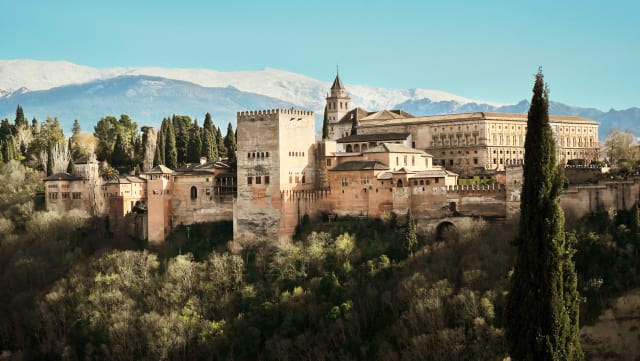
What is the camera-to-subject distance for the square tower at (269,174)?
172ft

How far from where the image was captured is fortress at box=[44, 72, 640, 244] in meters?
49.5

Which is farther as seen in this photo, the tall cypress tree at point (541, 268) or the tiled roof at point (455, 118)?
the tiled roof at point (455, 118)

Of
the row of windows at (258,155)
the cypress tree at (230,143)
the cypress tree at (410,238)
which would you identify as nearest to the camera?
the cypress tree at (410,238)

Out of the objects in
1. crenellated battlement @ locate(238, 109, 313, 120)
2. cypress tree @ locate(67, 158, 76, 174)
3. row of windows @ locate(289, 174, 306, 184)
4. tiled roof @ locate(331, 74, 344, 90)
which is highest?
tiled roof @ locate(331, 74, 344, 90)

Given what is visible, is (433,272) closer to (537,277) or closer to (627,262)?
(627,262)

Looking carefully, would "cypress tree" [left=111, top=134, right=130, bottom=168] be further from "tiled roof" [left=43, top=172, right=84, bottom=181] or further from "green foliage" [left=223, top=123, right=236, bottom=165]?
"tiled roof" [left=43, top=172, right=84, bottom=181]

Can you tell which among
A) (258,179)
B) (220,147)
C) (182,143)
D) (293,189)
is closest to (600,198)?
(293,189)

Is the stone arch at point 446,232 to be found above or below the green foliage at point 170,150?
below

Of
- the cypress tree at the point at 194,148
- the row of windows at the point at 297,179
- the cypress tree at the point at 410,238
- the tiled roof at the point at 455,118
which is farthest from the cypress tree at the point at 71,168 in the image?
the cypress tree at the point at 410,238

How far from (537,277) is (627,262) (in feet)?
62.0

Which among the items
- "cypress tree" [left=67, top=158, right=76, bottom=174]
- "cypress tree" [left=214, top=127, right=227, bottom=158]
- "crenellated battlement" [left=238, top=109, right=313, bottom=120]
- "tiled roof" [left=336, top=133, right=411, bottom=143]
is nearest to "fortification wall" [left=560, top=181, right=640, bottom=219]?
"crenellated battlement" [left=238, top=109, right=313, bottom=120]

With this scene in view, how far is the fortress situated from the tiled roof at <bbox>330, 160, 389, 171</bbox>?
69 mm

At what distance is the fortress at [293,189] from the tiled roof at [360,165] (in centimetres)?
7

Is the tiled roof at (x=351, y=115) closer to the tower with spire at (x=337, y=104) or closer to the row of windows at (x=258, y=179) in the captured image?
the tower with spire at (x=337, y=104)
